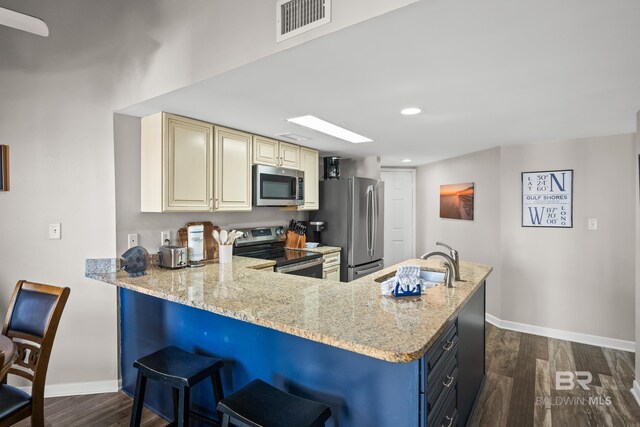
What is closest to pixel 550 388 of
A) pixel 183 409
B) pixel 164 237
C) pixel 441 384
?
pixel 441 384

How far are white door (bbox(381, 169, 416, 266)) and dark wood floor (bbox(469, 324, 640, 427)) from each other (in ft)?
8.63

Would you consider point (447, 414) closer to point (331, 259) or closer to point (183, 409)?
point (183, 409)

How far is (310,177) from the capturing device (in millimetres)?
4102

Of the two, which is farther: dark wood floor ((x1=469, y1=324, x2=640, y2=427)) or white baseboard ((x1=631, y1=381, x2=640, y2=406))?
white baseboard ((x1=631, y1=381, x2=640, y2=406))

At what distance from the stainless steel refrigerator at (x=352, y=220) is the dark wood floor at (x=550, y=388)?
1635 millimetres

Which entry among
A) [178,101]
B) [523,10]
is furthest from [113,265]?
[523,10]

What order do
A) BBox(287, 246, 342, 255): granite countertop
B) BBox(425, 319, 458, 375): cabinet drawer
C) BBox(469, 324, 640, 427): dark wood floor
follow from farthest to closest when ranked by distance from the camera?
1. BBox(287, 246, 342, 255): granite countertop
2. BBox(469, 324, 640, 427): dark wood floor
3. BBox(425, 319, 458, 375): cabinet drawer

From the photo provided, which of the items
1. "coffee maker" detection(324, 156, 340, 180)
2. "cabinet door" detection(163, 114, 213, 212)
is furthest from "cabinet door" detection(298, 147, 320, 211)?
"cabinet door" detection(163, 114, 213, 212)

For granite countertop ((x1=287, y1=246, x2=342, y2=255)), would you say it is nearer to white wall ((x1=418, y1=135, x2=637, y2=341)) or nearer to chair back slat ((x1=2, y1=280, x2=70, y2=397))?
white wall ((x1=418, y1=135, x2=637, y2=341))

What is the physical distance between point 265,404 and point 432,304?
874 millimetres

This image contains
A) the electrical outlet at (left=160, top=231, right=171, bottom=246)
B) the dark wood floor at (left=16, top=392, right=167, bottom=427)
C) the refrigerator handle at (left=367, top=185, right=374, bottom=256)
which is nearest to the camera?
the dark wood floor at (left=16, top=392, right=167, bottom=427)

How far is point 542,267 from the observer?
3.71 m

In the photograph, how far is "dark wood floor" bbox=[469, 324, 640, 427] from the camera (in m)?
2.22

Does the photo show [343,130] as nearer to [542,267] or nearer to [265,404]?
[265,404]
